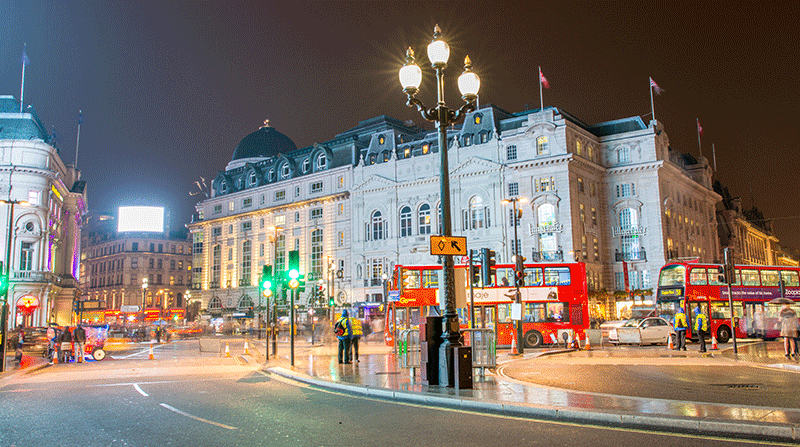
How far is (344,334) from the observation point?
19.8 metres

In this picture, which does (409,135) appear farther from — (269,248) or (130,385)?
(130,385)

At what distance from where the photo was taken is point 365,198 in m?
73.3

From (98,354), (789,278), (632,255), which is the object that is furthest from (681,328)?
(632,255)

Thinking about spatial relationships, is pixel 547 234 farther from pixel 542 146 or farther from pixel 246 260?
pixel 246 260

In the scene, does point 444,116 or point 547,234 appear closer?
point 444,116

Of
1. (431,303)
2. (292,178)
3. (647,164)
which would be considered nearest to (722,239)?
(647,164)

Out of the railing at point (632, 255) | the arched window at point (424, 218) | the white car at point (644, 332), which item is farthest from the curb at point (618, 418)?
the arched window at point (424, 218)

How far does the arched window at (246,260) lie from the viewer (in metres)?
85.9

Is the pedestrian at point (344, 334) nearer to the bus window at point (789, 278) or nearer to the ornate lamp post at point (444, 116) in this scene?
the ornate lamp post at point (444, 116)

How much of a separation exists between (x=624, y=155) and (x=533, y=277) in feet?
128

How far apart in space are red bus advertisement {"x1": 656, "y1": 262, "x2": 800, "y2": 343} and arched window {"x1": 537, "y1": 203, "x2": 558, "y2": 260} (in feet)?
84.0

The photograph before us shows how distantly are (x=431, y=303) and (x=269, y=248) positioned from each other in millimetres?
54955

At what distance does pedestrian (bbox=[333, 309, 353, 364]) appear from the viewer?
19.7m

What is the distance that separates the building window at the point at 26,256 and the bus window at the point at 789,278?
56158mm
